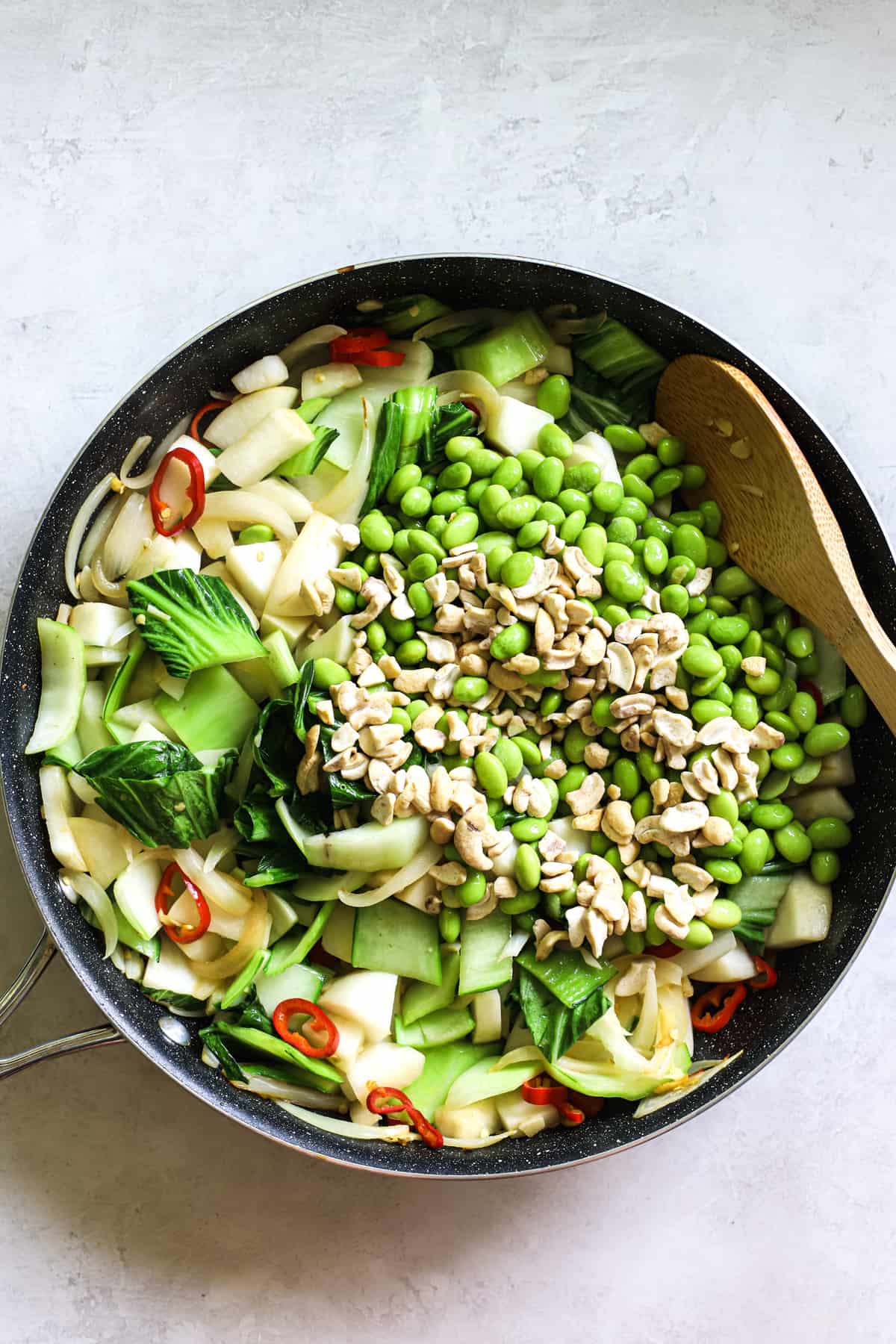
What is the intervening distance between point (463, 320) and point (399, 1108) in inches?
79.8

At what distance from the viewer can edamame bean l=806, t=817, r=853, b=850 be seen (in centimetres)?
261

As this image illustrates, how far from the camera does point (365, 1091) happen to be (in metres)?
2.52

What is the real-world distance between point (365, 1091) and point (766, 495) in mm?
1778

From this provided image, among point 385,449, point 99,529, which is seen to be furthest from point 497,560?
point 99,529

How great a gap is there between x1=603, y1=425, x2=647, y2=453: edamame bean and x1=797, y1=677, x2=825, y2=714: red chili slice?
2.45ft

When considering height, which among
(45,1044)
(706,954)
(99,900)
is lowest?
(45,1044)

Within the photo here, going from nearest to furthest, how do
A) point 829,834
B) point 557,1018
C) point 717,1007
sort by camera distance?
1. point 557,1018
2. point 829,834
3. point 717,1007

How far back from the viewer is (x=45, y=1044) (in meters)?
2.47

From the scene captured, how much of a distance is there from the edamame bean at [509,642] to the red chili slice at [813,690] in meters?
0.77

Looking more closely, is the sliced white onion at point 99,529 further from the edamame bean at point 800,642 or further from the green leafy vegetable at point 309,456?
the edamame bean at point 800,642

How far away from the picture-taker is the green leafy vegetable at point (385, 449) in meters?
2.61

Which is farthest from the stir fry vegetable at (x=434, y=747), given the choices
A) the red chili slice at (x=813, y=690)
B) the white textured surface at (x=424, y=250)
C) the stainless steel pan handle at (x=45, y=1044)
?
the white textured surface at (x=424, y=250)

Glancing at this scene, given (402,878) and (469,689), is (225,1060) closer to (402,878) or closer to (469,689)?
(402,878)

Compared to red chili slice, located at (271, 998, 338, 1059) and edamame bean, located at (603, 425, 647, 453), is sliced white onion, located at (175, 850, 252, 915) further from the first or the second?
edamame bean, located at (603, 425, 647, 453)
